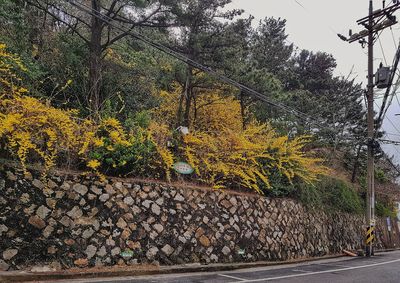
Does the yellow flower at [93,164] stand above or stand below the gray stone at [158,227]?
above

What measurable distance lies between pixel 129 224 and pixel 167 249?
1.30m

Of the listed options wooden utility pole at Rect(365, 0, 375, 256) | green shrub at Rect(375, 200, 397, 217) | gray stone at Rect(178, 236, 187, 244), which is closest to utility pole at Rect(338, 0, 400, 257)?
wooden utility pole at Rect(365, 0, 375, 256)

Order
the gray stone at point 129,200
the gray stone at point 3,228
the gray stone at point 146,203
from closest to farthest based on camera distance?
the gray stone at point 3,228 → the gray stone at point 129,200 → the gray stone at point 146,203

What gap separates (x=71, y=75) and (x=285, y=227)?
32.9 feet

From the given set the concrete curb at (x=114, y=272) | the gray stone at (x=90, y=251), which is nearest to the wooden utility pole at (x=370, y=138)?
the concrete curb at (x=114, y=272)

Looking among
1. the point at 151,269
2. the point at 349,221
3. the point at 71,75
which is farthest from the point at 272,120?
the point at 151,269

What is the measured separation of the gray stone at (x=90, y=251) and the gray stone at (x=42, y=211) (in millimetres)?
1246

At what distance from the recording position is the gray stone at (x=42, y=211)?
8.03 meters

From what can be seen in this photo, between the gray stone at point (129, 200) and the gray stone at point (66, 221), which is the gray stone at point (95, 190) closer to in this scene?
the gray stone at point (129, 200)

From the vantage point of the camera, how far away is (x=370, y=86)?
18.4m

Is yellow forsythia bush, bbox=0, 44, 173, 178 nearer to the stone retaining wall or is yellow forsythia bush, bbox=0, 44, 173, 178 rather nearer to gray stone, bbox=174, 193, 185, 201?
the stone retaining wall

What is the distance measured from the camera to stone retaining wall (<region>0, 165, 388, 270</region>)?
305 inches

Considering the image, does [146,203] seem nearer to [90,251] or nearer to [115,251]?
[115,251]

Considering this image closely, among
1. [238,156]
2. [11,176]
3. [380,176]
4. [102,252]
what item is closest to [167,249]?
[102,252]
